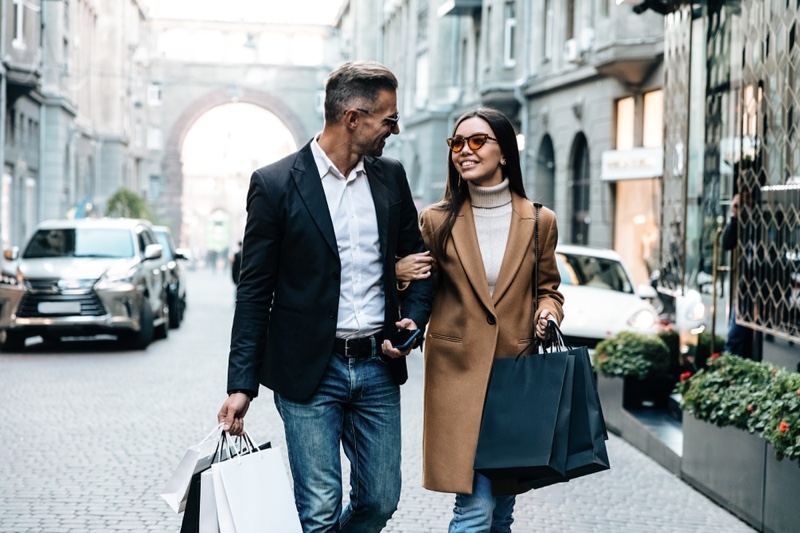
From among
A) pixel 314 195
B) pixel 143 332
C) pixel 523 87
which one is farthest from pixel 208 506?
pixel 523 87

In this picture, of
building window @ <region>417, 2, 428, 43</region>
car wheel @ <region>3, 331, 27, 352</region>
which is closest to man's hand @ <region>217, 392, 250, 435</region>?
car wheel @ <region>3, 331, 27, 352</region>

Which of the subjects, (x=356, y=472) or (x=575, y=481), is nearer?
(x=356, y=472)

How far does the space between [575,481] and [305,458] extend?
4.20m

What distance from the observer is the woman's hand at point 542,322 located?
4.36m

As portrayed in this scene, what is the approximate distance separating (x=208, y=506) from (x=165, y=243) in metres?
19.7

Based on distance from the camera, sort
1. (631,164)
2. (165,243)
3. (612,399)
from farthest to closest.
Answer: (631,164)
(165,243)
(612,399)

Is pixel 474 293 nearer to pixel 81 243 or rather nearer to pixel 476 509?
pixel 476 509

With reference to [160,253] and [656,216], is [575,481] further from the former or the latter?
[656,216]

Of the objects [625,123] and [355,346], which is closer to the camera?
[355,346]

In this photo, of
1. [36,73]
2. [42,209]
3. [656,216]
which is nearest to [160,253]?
[656,216]

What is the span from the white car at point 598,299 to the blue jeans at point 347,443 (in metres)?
8.30

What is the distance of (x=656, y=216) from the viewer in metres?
23.7

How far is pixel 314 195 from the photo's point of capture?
4164 mm

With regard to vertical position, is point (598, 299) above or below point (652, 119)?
below
